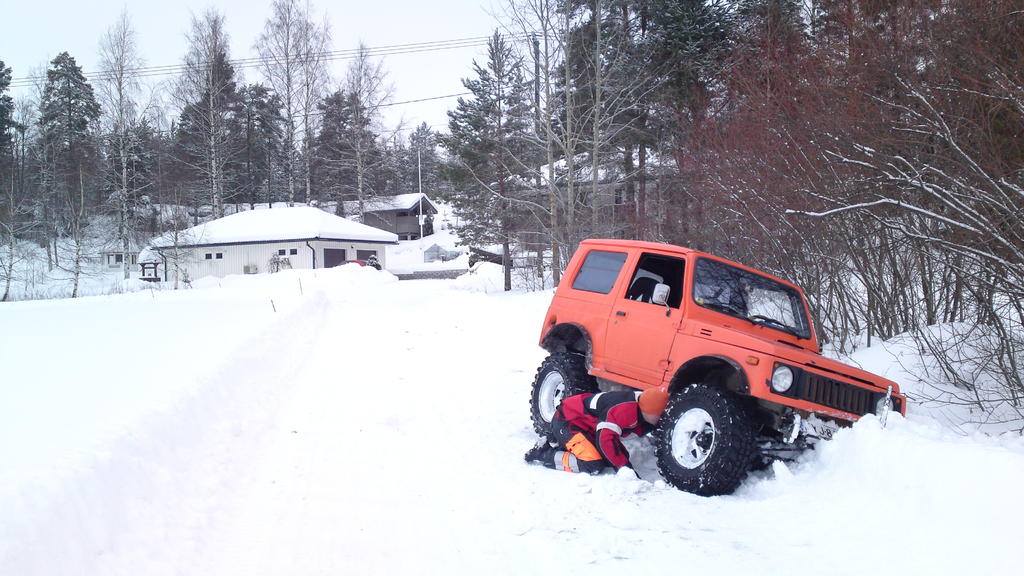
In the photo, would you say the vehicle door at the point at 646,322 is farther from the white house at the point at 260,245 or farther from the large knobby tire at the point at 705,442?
the white house at the point at 260,245

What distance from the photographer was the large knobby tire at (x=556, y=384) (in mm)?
6633

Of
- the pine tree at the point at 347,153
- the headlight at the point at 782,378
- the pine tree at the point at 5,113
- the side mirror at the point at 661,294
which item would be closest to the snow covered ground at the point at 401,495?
the headlight at the point at 782,378

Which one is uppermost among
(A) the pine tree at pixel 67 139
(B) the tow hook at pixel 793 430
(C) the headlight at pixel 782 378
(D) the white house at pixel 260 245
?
(A) the pine tree at pixel 67 139

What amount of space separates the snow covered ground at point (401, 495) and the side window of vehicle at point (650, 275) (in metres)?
1.47

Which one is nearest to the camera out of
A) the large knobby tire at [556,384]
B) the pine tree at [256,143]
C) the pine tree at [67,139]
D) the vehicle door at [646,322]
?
the vehicle door at [646,322]

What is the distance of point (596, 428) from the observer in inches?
228

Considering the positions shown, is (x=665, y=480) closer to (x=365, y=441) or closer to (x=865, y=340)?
(x=365, y=441)

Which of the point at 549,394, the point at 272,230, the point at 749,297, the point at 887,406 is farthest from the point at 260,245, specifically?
the point at 887,406

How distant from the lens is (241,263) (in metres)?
40.2

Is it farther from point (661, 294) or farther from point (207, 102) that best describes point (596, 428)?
point (207, 102)

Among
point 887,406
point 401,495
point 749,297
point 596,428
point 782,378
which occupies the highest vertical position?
point 749,297

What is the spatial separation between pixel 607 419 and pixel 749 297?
5.92ft

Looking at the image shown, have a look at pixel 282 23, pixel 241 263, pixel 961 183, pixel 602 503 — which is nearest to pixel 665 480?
pixel 602 503

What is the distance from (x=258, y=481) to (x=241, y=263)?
37622 millimetres
